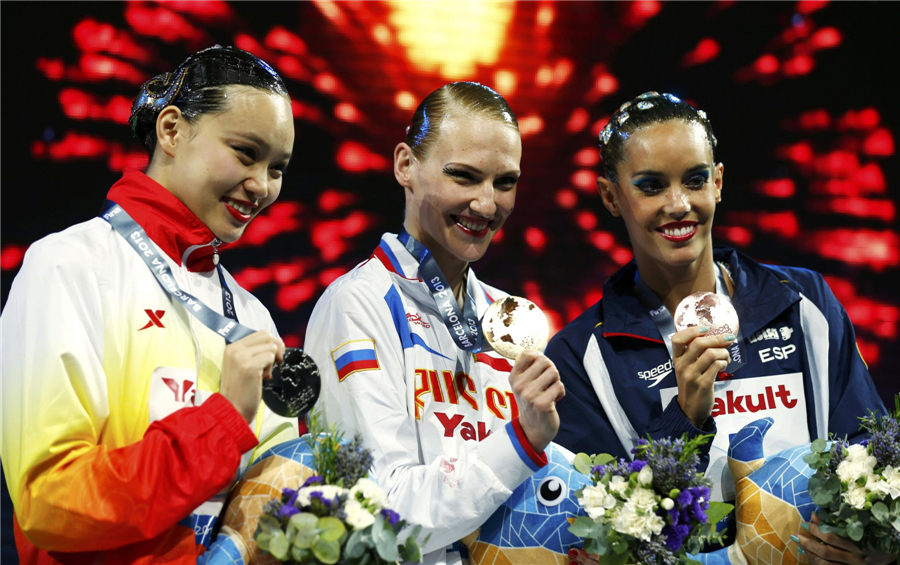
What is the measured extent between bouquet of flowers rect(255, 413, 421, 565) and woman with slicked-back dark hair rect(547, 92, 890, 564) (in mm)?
1070

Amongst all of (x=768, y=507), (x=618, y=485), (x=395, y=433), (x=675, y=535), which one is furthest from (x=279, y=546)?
(x=768, y=507)

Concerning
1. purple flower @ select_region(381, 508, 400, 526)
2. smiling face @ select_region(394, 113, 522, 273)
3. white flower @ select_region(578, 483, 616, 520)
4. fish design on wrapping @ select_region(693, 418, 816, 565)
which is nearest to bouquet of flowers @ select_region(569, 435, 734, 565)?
white flower @ select_region(578, 483, 616, 520)

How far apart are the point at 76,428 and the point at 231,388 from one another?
0.34 meters

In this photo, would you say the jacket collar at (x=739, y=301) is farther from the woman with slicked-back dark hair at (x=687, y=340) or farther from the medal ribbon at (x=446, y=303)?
the medal ribbon at (x=446, y=303)

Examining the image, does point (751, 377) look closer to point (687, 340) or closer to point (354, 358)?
point (687, 340)

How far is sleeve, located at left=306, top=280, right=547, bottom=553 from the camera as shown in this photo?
227 cm

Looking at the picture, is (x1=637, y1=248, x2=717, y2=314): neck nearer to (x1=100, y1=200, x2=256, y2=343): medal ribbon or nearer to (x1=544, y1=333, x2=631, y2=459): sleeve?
(x1=544, y1=333, x2=631, y2=459): sleeve

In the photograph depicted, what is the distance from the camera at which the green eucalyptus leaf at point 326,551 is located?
1.84 m

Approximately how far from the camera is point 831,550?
7.67 feet

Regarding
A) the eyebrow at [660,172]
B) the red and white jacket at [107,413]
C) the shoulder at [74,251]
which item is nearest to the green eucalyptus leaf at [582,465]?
the red and white jacket at [107,413]

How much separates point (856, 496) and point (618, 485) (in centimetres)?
62

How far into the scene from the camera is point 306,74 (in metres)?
4.30

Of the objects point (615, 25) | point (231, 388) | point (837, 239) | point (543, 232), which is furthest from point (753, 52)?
point (231, 388)

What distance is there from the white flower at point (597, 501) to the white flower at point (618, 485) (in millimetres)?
20
